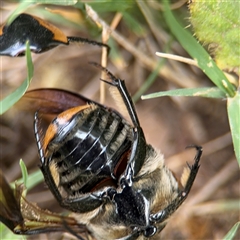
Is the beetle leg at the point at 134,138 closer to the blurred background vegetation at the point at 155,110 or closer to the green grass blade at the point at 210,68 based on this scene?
the green grass blade at the point at 210,68

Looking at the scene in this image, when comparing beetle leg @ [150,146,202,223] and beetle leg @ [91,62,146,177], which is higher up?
→ beetle leg @ [91,62,146,177]

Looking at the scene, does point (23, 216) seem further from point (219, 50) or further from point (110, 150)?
point (219, 50)

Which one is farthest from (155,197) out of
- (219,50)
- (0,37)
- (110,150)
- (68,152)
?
(0,37)

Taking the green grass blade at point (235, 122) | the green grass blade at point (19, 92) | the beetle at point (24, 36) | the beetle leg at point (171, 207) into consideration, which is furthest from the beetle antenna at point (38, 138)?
the green grass blade at point (235, 122)

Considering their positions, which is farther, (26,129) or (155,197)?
(26,129)

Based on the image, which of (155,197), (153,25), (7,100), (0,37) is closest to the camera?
(0,37)

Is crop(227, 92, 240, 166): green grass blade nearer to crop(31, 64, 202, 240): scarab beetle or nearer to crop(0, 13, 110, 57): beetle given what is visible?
crop(31, 64, 202, 240): scarab beetle

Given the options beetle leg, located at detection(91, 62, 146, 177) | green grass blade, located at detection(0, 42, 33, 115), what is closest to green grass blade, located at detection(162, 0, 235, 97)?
beetle leg, located at detection(91, 62, 146, 177)

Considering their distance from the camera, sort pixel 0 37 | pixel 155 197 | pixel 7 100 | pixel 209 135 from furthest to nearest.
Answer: pixel 209 135 → pixel 7 100 → pixel 155 197 → pixel 0 37
